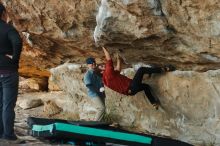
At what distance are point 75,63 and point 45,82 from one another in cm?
415

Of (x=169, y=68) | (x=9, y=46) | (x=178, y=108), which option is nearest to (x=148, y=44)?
(x=169, y=68)

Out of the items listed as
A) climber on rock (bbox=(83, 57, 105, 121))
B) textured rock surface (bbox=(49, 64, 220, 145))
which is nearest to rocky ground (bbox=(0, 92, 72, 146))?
climber on rock (bbox=(83, 57, 105, 121))

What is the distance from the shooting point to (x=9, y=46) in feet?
26.8

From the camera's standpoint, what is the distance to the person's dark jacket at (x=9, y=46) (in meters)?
7.98

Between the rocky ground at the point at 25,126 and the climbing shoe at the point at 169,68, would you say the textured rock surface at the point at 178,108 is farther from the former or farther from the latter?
the rocky ground at the point at 25,126

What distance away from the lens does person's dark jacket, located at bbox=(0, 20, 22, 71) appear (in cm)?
798

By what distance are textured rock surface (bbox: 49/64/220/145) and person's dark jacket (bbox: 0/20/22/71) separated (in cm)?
352

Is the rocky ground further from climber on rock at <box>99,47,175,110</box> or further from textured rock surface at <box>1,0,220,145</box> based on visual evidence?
climber on rock at <box>99,47,175,110</box>

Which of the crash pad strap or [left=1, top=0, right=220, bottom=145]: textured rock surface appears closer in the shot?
the crash pad strap

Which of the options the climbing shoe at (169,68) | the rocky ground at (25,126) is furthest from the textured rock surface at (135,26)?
the rocky ground at (25,126)

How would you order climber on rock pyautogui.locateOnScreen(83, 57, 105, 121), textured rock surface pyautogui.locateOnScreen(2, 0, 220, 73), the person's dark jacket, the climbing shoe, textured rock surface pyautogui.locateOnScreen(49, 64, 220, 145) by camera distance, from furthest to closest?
climber on rock pyautogui.locateOnScreen(83, 57, 105, 121) → the climbing shoe → textured rock surface pyautogui.locateOnScreen(49, 64, 220, 145) → textured rock surface pyautogui.locateOnScreen(2, 0, 220, 73) → the person's dark jacket

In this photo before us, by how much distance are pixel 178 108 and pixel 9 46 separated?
384 centimetres

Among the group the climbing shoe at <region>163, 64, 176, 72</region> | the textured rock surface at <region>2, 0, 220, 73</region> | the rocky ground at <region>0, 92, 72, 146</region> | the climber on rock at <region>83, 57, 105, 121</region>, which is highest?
the textured rock surface at <region>2, 0, 220, 73</region>

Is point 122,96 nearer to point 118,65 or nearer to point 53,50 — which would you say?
point 118,65
